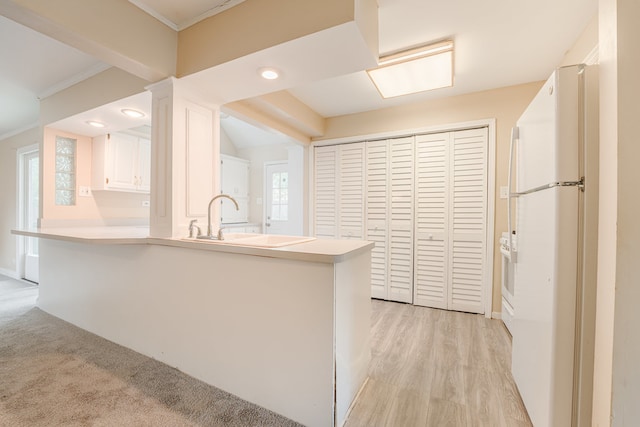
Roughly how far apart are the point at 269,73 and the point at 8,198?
5293 millimetres

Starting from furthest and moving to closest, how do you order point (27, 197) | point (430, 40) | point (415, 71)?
point (27, 197), point (415, 71), point (430, 40)

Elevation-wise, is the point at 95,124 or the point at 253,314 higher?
the point at 95,124

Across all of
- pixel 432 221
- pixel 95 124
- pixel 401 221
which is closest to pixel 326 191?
pixel 401 221

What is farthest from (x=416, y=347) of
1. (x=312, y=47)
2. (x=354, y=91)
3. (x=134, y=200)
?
(x=134, y=200)

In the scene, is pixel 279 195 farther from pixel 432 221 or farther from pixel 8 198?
pixel 8 198

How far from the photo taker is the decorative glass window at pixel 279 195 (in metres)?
5.41

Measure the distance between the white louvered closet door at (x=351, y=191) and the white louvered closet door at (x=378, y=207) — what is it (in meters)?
0.09

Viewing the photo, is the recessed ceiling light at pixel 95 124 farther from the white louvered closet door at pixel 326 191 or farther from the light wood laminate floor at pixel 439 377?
the light wood laminate floor at pixel 439 377

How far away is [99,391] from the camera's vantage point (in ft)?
5.32

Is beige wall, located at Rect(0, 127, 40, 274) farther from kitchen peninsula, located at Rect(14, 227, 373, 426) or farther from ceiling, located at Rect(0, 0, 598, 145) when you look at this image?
kitchen peninsula, located at Rect(14, 227, 373, 426)

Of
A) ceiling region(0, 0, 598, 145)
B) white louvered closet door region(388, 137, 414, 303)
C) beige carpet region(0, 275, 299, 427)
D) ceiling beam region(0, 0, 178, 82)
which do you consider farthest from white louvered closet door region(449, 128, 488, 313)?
ceiling beam region(0, 0, 178, 82)

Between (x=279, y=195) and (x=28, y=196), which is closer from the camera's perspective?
(x=28, y=196)

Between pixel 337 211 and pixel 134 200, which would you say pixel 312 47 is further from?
pixel 134 200

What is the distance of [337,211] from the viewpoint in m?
3.63
